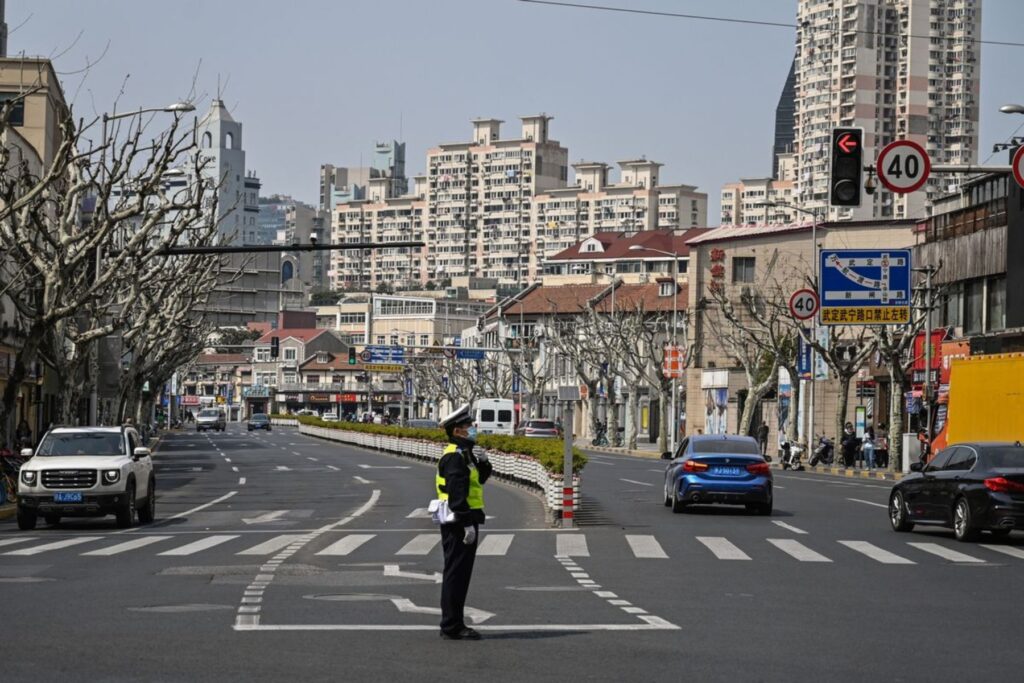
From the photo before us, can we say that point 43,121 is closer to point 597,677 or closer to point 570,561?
point 570,561

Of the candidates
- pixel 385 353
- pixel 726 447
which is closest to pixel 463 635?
pixel 726 447

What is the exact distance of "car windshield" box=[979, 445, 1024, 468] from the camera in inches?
967

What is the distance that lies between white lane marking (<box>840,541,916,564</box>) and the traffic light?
15.3 ft

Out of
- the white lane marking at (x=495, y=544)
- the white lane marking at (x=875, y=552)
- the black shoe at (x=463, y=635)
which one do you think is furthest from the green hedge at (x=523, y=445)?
the black shoe at (x=463, y=635)

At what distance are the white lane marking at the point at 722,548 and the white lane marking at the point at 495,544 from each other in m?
2.75

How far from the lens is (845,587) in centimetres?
1756

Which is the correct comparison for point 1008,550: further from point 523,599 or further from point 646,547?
point 523,599

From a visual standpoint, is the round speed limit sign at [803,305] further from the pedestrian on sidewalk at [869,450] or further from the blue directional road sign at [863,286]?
the blue directional road sign at [863,286]

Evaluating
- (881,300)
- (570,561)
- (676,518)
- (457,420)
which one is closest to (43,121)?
(881,300)

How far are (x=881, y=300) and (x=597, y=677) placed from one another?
45.7 meters

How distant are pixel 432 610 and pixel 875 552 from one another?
9487 mm

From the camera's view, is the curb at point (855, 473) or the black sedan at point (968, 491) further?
the curb at point (855, 473)

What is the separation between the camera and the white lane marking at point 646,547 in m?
21.6

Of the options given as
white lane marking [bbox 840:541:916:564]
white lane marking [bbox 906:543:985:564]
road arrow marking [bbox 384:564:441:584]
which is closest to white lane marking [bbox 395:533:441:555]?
road arrow marking [bbox 384:564:441:584]
